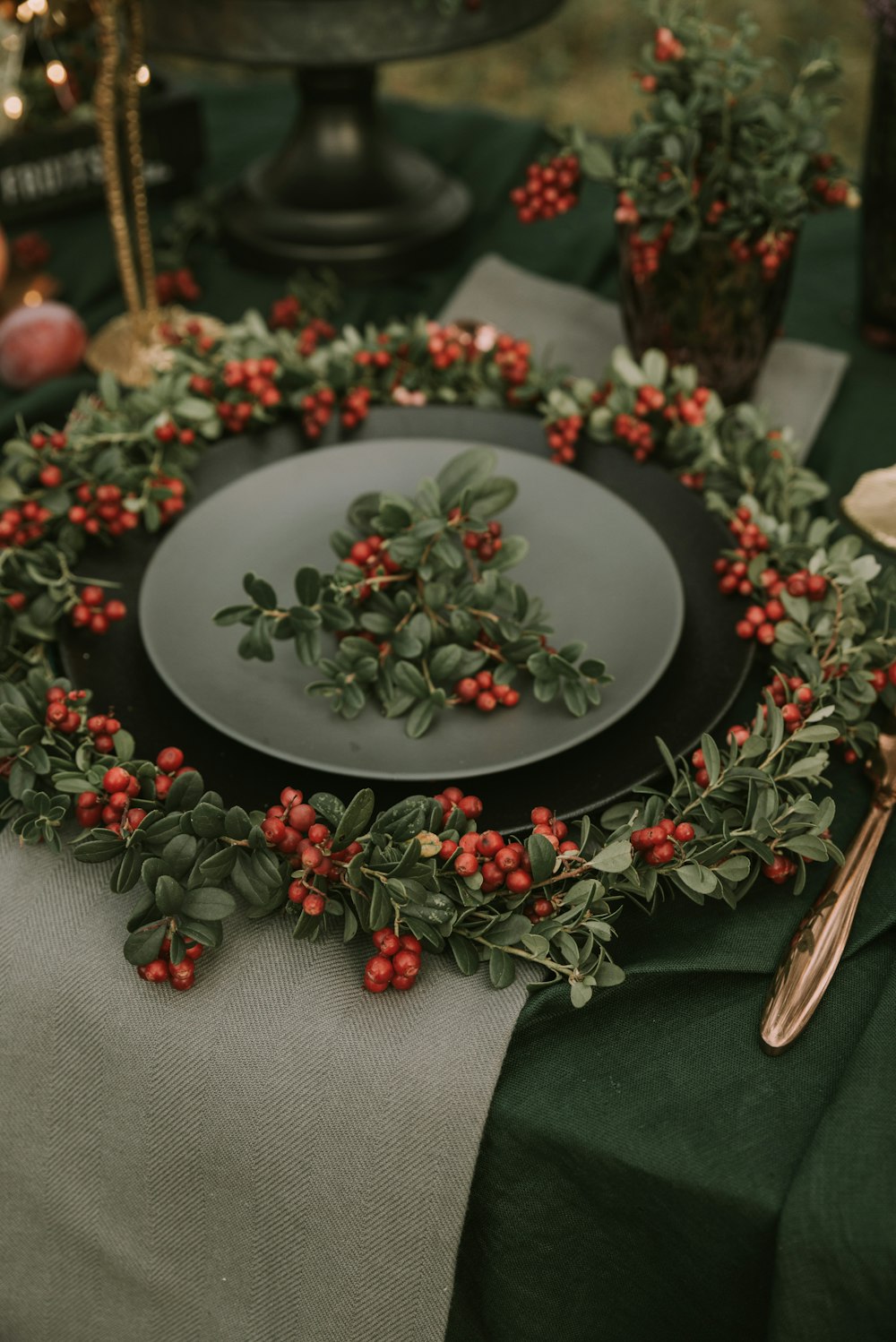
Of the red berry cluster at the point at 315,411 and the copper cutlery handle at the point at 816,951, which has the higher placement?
the red berry cluster at the point at 315,411

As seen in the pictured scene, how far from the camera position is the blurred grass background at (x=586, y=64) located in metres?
2.73

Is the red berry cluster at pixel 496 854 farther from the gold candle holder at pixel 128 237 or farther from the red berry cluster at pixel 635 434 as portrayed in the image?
the gold candle holder at pixel 128 237

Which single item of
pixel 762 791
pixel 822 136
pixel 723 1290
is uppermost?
pixel 822 136

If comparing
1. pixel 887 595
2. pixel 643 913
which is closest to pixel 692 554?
pixel 887 595

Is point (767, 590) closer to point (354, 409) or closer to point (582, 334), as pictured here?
point (354, 409)

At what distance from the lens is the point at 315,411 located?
78cm

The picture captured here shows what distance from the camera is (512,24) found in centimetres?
97

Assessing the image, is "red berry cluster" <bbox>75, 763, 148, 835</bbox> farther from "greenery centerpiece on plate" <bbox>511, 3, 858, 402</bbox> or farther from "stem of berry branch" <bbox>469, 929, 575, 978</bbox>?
"greenery centerpiece on plate" <bbox>511, 3, 858, 402</bbox>

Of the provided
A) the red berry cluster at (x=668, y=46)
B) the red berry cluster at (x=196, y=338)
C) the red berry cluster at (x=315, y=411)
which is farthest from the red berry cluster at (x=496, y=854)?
the red berry cluster at (x=668, y=46)

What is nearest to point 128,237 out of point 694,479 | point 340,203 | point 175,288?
point 175,288

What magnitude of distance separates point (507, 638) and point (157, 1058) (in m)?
0.25

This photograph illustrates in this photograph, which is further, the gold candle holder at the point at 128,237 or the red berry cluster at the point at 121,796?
the gold candle holder at the point at 128,237

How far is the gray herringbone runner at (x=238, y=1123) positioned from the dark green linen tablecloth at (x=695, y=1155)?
3 cm

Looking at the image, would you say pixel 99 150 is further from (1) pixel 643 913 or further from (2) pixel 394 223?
(1) pixel 643 913
